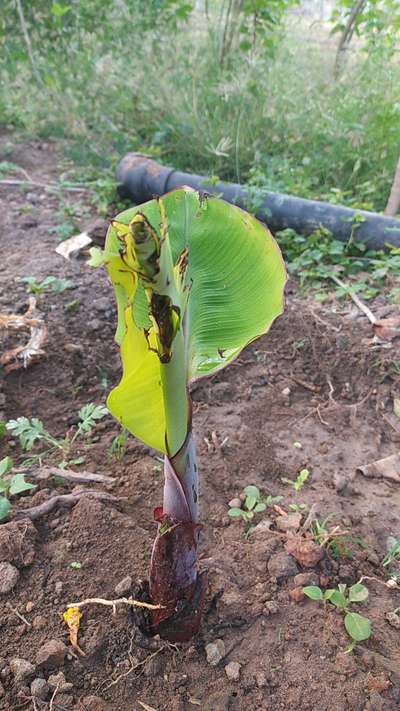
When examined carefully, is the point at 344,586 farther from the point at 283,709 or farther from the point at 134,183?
the point at 134,183

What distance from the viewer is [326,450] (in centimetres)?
154

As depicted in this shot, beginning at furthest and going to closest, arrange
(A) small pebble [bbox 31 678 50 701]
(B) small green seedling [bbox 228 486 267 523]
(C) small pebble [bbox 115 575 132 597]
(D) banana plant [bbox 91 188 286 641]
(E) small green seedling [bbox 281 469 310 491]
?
(E) small green seedling [bbox 281 469 310 491], (B) small green seedling [bbox 228 486 267 523], (C) small pebble [bbox 115 575 132 597], (A) small pebble [bbox 31 678 50 701], (D) banana plant [bbox 91 188 286 641]

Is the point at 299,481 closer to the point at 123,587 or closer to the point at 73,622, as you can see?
the point at 123,587

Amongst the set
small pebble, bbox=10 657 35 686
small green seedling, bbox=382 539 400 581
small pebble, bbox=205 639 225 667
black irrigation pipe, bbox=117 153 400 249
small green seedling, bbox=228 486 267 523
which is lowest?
small green seedling, bbox=382 539 400 581

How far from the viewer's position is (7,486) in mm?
1170

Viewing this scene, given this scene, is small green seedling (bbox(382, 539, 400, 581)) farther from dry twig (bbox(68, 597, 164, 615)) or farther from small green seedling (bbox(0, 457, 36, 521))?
small green seedling (bbox(0, 457, 36, 521))

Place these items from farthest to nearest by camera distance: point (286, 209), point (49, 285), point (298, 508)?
1. point (286, 209)
2. point (49, 285)
3. point (298, 508)

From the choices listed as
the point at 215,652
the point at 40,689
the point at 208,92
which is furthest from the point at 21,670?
the point at 208,92

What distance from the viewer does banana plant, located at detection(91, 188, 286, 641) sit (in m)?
0.68

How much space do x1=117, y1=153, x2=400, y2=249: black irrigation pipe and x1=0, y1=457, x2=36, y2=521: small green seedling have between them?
5.04ft

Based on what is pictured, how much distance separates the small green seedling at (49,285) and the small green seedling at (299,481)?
1.10m

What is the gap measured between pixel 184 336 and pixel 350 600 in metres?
0.63

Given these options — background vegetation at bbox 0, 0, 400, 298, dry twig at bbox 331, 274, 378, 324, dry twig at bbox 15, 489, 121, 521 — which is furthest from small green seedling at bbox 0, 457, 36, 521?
background vegetation at bbox 0, 0, 400, 298

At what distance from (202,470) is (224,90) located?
8.97 feet
